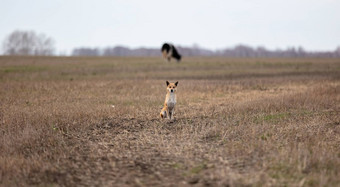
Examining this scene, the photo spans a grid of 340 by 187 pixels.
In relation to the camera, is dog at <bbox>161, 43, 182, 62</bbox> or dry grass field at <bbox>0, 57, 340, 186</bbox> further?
dog at <bbox>161, 43, 182, 62</bbox>

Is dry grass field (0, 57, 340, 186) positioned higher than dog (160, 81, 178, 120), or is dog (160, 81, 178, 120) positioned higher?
dog (160, 81, 178, 120)

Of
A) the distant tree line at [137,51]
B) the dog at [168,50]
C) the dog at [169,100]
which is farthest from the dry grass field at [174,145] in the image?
the distant tree line at [137,51]

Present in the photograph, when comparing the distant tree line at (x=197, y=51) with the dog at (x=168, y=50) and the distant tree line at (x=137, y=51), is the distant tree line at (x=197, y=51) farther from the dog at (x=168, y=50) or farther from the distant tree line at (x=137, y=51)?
the dog at (x=168, y=50)

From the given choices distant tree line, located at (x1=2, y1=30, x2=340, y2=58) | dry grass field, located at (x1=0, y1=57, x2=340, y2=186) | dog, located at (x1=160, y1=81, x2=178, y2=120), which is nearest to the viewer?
dry grass field, located at (x1=0, y1=57, x2=340, y2=186)

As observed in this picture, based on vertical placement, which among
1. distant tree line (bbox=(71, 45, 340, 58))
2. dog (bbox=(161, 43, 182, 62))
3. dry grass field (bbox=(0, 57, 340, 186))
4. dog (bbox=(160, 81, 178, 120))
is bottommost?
dry grass field (bbox=(0, 57, 340, 186))

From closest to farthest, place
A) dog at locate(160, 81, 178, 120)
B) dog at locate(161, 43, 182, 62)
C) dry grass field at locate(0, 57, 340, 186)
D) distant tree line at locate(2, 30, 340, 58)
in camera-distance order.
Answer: dry grass field at locate(0, 57, 340, 186) → dog at locate(160, 81, 178, 120) → dog at locate(161, 43, 182, 62) → distant tree line at locate(2, 30, 340, 58)

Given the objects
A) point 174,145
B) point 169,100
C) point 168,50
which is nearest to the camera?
point 174,145

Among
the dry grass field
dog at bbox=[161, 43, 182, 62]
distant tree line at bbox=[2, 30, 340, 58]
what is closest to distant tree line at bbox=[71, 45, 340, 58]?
distant tree line at bbox=[2, 30, 340, 58]

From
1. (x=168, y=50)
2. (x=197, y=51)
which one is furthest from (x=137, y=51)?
(x=168, y=50)

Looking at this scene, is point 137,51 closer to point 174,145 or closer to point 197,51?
point 197,51

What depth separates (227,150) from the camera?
8.58 metres

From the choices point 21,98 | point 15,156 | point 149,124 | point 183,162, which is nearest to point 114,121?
point 149,124

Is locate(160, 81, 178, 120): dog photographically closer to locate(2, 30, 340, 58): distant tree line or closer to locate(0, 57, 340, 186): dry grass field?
locate(0, 57, 340, 186): dry grass field

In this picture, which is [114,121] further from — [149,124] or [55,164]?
[55,164]
